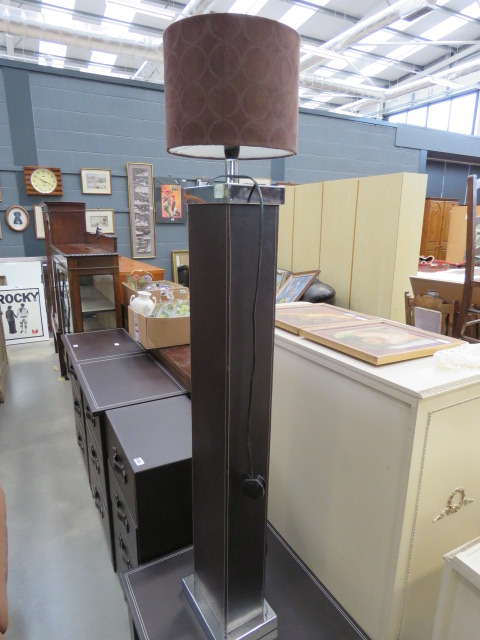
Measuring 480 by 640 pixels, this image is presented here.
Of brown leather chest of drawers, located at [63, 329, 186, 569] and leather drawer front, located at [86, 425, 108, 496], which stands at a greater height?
brown leather chest of drawers, located at [63, 329, 186, 569]

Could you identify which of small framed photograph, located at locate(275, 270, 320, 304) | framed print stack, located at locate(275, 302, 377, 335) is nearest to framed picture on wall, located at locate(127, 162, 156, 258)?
small framed photograph, located at locate(275, 270, 320, 304)

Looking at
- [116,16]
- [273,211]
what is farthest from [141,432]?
[116,16]

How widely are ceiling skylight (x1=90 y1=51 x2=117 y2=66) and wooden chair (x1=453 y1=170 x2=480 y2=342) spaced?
25.9ft

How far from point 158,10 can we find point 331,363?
5.39 metres

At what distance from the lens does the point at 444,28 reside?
261 inches

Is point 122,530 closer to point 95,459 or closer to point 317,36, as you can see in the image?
point 95,459

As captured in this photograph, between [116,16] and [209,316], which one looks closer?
[209,316]

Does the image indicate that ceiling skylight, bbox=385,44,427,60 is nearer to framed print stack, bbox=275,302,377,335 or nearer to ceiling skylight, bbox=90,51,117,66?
ceiling skylight, bbox=90,51,117,66

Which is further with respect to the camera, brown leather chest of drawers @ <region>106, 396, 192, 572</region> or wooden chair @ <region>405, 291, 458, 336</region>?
wooden chair @ <region>405, 291, 458, 336</region>

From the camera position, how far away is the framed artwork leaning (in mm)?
1141

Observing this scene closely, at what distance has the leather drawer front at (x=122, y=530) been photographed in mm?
1463

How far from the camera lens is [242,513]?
103 centimetres

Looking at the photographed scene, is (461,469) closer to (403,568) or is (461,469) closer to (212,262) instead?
(403,568)

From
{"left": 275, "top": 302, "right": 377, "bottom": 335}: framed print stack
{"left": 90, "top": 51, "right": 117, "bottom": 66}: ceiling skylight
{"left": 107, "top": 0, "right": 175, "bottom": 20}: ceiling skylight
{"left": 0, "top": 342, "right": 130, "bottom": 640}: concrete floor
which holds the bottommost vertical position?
{"left": 0, "top": 342, "right": 130, "bottom": 640}: concrete floor
